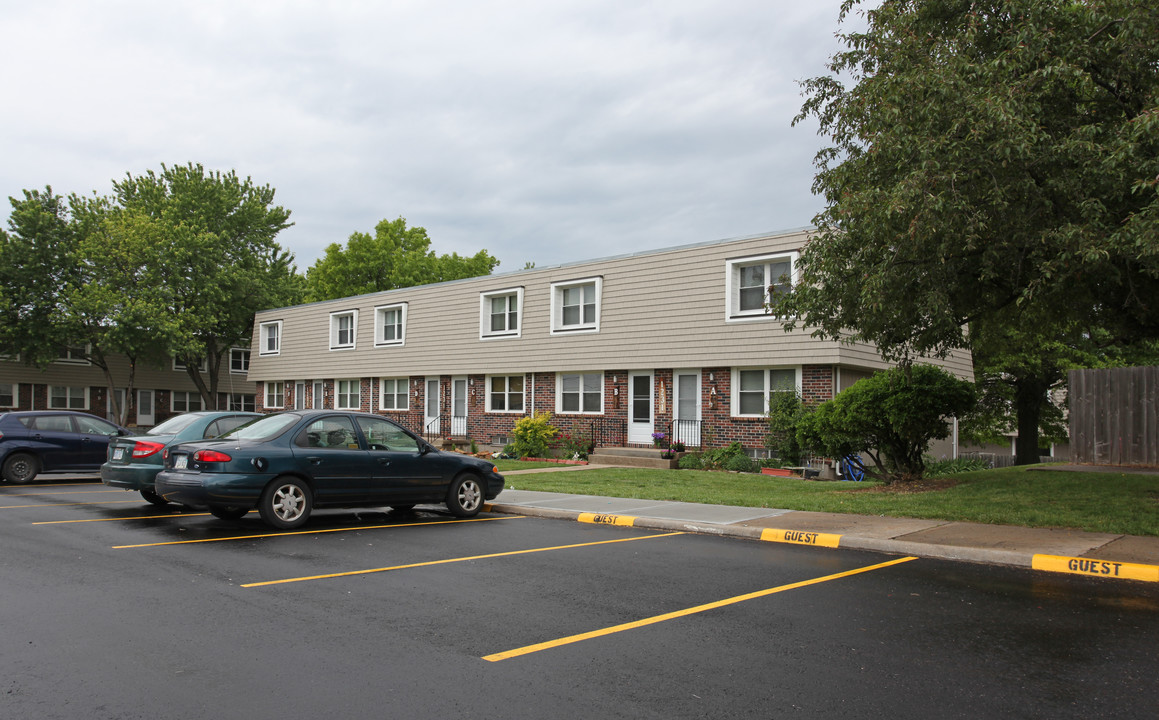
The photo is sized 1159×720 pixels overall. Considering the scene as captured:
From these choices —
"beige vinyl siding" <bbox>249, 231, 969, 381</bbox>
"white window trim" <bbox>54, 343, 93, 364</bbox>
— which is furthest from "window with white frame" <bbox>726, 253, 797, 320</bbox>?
"white window trim" <bbox>54, 343, 93, 364</bbox>

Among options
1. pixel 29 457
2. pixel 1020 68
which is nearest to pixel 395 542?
pixel 1020 68

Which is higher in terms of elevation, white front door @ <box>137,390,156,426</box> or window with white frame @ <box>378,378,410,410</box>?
window with white frame @ <box>378,378,410,410</box>

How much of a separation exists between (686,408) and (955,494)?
10959 mm

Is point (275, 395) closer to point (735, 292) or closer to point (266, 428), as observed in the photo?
point (735, 292)

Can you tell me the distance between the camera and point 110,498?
1418 cm

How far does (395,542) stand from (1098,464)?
16.2 m

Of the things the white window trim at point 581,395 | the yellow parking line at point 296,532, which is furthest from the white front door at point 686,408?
the yellow parking line at point 296,532

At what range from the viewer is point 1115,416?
1862 centimetres

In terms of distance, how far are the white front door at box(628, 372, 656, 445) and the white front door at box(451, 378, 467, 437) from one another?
7799mm

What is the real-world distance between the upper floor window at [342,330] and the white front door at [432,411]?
198 inches

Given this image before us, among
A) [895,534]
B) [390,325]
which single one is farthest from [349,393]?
[895,534]

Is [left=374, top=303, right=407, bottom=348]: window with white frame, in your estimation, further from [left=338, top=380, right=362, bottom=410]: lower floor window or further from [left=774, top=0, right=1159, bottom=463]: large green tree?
[left=774, top=0, right=1159, bottom=463]: large green tree

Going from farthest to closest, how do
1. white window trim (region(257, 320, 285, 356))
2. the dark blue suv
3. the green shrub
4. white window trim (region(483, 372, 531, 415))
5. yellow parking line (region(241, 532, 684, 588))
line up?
white window trim (region(257, 320, 285, 356)), white window trim (region(483, 372, 531, 415)), the green shrub, the dark blue suv, yellow parking line (region(241, 532, 684, 588))

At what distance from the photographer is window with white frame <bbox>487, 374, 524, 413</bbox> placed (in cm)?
2823
